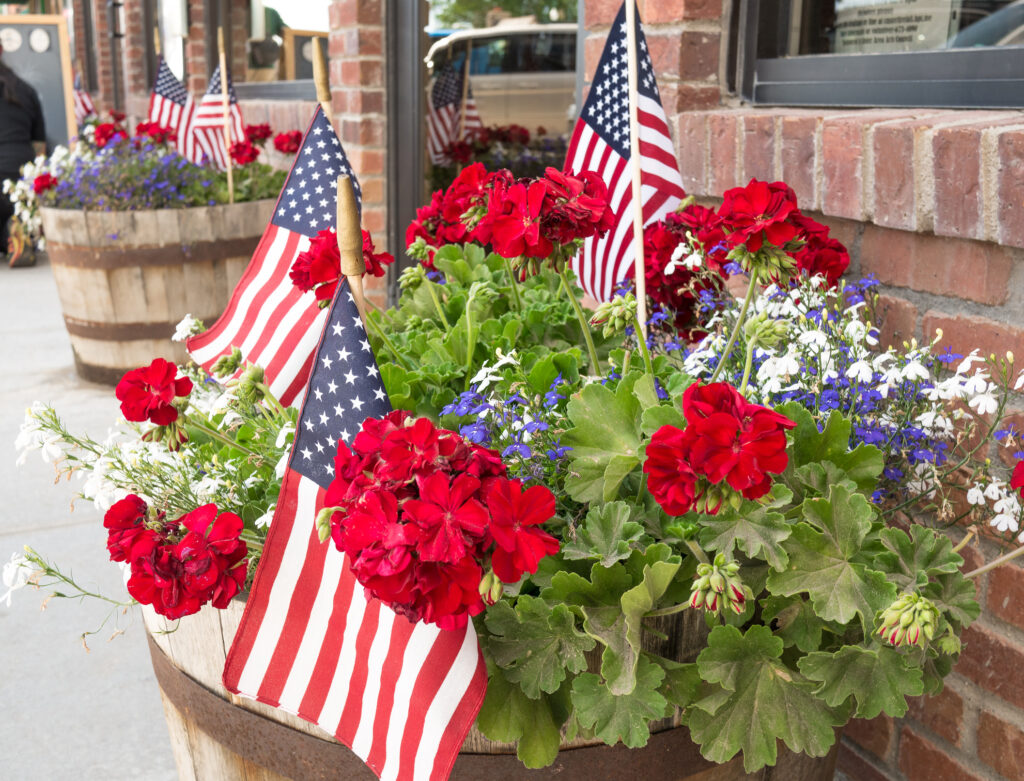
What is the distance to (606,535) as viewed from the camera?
1042 mm

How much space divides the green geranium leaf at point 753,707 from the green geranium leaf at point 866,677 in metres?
0.03

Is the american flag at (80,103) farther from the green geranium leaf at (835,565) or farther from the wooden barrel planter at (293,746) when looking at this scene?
the green geranium leaf at (835,565)

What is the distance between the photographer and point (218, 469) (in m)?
1.31

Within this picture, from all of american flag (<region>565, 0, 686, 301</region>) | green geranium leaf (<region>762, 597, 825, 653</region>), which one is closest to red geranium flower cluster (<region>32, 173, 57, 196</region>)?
american flag (<region>565, 0, 686, 301</region>)

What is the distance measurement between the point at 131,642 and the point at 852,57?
2.09m

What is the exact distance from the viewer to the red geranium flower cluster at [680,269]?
150 cm

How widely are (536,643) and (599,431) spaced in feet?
0.84

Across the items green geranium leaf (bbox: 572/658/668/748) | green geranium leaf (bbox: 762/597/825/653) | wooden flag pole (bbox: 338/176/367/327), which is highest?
wooden flag pole (bbox: 338/176/367/327)

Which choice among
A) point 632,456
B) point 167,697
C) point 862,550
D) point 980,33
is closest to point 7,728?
point 167,697

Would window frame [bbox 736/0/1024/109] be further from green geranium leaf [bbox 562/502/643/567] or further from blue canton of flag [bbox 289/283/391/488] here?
blue canton of flag [bbox 289/283/391/488]

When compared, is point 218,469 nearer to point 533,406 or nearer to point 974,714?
point 533,406

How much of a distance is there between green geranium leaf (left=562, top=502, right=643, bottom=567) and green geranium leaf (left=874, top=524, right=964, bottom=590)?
0.27 meters

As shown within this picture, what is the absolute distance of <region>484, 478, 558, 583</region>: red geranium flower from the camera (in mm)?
871

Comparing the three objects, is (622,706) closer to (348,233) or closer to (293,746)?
(293,746)
